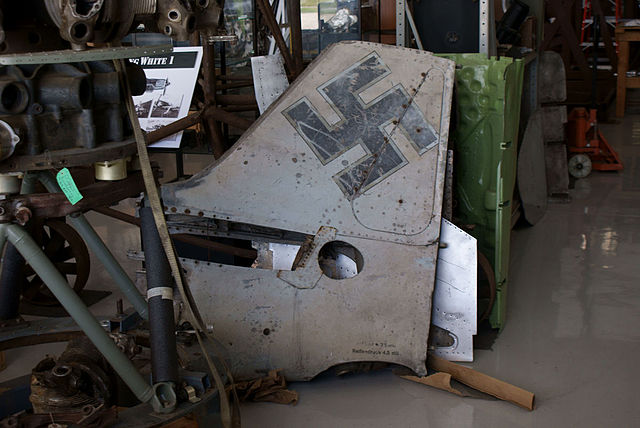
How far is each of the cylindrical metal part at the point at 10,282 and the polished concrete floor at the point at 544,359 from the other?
2.31 ft

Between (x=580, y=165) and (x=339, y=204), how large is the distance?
508 centimetres

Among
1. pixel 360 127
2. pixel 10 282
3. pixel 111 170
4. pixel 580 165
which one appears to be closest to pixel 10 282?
pixel 10 282

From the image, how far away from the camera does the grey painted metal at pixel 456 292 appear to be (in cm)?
355

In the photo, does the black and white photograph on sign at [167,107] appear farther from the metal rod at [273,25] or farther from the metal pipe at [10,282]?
the metal pipe at [10,282]

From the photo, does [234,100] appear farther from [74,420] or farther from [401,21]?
[74,420]

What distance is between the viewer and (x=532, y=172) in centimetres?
601

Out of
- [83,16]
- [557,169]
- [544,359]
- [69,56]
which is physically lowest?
[544,359]

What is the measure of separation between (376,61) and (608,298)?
224 centimetres

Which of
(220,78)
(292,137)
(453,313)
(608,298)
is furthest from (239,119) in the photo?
(608,298)

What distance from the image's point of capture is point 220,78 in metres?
6.49

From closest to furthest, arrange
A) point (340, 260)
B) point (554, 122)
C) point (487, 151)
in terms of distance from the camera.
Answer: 1. point (340, 260)
2. point (487, 151)
3. point (554, 122)

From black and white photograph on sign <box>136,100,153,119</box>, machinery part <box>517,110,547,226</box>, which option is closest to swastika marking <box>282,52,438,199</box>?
black and white photograph on sign <box>136,100,153,119</box>

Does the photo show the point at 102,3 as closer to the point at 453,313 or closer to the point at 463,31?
the point at 453,313

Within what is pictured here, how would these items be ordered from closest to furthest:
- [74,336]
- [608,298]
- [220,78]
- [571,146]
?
[74,336]
[608,298]
[220,78]
[571,146]
